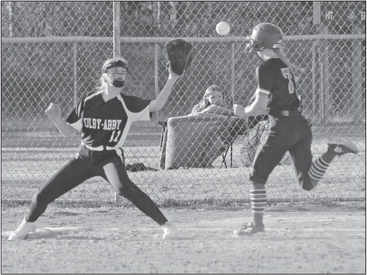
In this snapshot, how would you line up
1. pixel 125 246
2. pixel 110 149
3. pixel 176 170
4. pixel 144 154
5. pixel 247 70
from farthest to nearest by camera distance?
1. pixel 247 70
2. pixel 144 154
3. pixel 176 170
4. pixel 110 149
5. pixel 125 246

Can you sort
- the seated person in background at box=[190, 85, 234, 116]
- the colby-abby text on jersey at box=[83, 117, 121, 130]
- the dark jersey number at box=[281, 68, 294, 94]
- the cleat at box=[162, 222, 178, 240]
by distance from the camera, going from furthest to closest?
the seated person in background at box=[190, 85, 234, 116] < the dark jersey number at box=[281, 68, 294, 94] < the colby-abby text on jersey at box=[83, 117, 121, 130] < the cleat at box=[162, 222, 178, 240]

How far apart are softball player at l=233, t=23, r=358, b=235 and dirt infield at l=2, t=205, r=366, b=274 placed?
0.40 m

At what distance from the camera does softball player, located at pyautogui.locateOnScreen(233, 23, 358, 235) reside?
24.2 ft

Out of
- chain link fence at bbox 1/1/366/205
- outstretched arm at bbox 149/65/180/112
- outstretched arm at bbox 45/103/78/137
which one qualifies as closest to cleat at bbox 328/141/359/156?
chain link fence at bbox 1/1/366/205

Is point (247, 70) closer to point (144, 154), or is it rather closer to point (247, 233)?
point (144, 154)

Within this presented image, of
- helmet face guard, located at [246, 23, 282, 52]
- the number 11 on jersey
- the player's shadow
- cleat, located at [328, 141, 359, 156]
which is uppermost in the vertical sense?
helmet face guard, located at [246, 23, 282, 52]

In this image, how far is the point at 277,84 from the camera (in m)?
7.40

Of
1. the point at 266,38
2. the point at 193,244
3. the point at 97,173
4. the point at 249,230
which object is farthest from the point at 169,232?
the point at 266,38

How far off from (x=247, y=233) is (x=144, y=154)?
8664mm

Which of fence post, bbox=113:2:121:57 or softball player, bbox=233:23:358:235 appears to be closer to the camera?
softball player, bbox=233:23:358:235

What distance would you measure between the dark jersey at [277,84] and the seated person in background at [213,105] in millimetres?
5135

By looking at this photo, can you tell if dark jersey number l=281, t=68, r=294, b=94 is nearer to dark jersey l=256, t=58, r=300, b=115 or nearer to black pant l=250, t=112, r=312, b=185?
dark jersey l=256, t=58, r=300, b=115

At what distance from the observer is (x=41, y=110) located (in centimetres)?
2125

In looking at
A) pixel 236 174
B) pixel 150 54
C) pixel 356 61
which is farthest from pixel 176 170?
pixel 150 54
